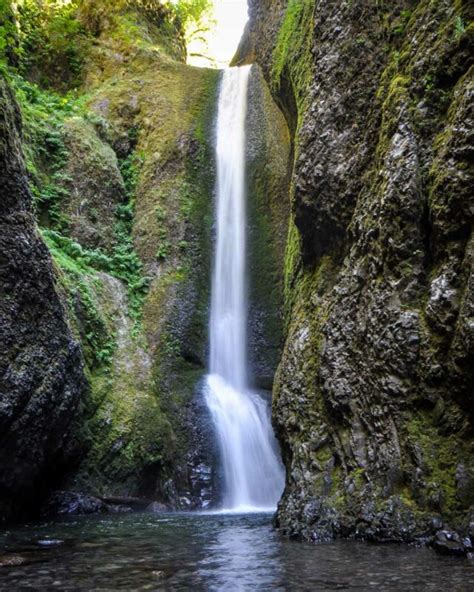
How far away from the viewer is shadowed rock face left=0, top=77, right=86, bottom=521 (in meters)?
8.33

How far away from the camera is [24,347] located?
8.64 meters

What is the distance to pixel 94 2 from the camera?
74.2ft

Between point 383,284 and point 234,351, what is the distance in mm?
8170

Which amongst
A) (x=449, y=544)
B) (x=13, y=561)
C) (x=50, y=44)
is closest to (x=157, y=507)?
(x=13, y=561)

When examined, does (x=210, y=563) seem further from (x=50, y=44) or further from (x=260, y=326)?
(x=50, y=44)

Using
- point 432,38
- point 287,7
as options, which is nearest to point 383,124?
point 432,38

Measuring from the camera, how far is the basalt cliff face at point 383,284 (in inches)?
238

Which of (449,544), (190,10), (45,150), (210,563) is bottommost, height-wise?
(210,563)

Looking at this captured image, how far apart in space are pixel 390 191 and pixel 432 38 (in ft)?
6.81

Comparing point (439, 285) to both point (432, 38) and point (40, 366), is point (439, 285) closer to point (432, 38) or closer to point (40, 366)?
point (432, 38)

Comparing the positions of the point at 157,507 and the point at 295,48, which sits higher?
the point at 295,48

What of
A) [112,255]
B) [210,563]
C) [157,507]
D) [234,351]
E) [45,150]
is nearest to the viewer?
[210,563]

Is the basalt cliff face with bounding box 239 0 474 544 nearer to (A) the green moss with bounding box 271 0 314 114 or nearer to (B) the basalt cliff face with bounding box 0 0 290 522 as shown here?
(A) the green moss with bounding box 271 0 314 114

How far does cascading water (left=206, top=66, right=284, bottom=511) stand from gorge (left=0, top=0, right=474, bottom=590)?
6cm
